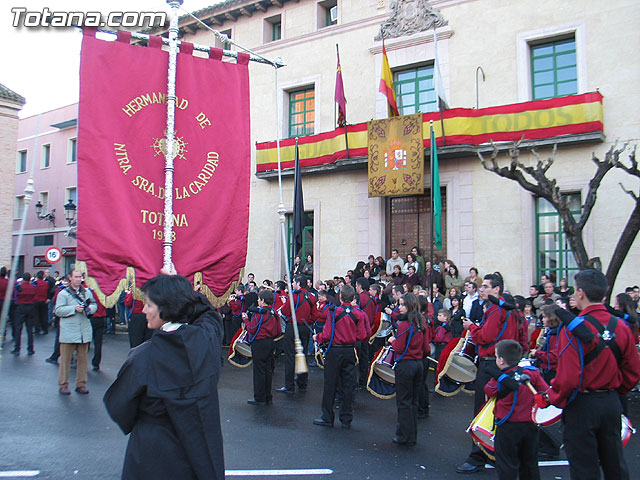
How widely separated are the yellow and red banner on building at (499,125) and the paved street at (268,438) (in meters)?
7.07

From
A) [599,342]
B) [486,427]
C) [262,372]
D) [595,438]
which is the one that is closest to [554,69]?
[262,372]

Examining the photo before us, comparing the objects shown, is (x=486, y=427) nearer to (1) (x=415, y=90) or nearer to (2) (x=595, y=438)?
(2) (x=595, y=438)

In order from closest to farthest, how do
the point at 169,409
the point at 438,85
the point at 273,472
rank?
1. the point at 169,409
2. the point at 273,472
3. the point at 438,85

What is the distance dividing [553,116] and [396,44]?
5.42 meters

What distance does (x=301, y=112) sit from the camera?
741 inches

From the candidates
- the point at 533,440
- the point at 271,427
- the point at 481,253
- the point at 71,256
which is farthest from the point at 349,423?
the point at 71,256

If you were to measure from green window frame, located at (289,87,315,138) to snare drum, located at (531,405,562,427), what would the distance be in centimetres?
1506

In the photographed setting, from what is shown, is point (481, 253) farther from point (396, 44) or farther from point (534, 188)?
point (396, 44)

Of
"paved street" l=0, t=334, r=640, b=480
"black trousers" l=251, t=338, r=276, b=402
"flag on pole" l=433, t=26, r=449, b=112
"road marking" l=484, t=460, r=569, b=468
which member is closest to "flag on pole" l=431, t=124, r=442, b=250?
"flag on pole" l=433, t=26, r=449, b=112

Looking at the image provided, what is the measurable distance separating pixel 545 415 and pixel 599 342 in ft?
2.99

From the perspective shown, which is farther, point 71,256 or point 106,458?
point 71,256

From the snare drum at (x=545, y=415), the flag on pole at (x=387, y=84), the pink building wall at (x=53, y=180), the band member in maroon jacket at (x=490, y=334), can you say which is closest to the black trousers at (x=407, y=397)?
the band member in maroon jacket at (x=490, y=334)

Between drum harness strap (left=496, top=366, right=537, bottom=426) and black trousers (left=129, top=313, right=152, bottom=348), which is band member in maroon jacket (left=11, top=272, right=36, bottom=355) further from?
drum harness strap (left=496, top=366, right=537, bottom=426)

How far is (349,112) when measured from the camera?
17375mm
